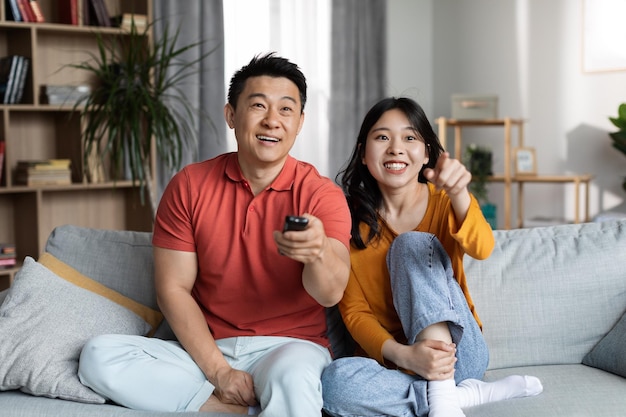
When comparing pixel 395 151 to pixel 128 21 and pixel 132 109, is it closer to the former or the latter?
pixel 132 109

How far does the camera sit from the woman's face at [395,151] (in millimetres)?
2016

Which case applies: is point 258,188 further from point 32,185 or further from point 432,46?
point 432,46

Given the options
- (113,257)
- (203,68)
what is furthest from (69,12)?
(113,257)

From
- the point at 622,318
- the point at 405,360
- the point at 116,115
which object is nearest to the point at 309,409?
the point at 405,360

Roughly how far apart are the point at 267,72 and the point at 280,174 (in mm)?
260

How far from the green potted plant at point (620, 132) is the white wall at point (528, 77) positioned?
0.26 m

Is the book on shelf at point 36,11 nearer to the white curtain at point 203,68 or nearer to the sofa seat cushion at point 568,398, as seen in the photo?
the white curtain at point 203,68

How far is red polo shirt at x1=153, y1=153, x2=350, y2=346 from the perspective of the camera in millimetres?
1920

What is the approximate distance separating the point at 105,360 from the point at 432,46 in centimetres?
479

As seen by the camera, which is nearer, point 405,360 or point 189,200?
point 405,360

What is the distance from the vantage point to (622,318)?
6.75ft

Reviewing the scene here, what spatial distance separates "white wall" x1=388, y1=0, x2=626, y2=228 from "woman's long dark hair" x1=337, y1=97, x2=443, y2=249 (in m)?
3.12

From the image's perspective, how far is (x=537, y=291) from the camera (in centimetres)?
210

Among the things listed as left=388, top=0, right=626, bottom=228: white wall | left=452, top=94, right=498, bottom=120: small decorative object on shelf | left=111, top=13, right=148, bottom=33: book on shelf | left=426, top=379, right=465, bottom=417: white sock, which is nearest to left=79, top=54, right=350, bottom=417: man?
left=426, top=379, right=465, bottom=417: white sock
